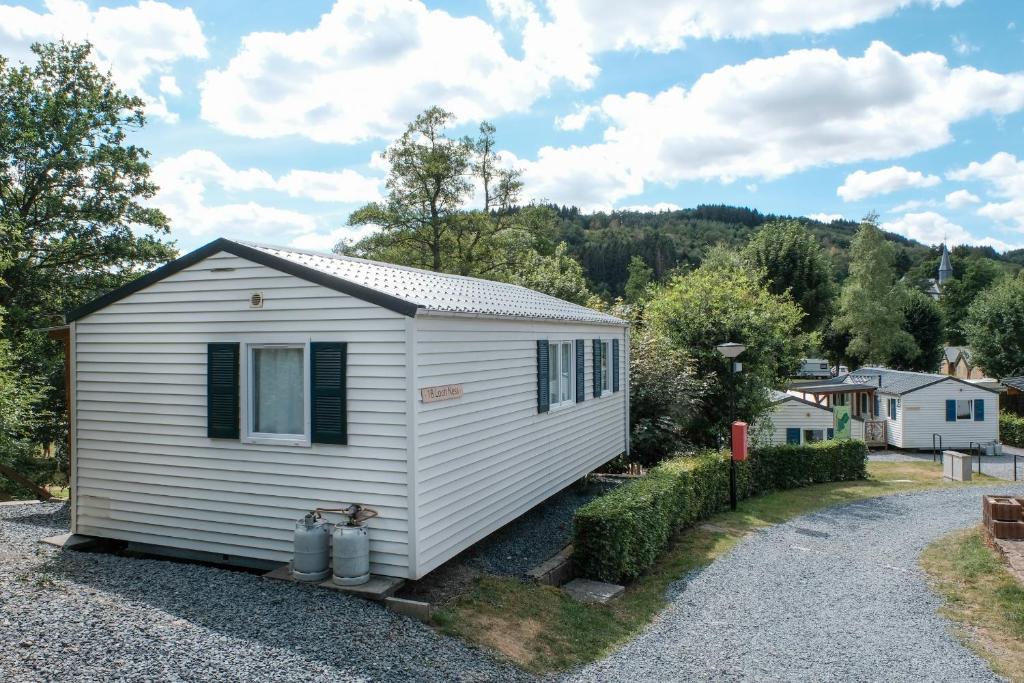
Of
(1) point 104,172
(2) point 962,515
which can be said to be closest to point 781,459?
(2) point 962,515

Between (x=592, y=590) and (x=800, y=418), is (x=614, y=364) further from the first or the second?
(x=800, y=418)

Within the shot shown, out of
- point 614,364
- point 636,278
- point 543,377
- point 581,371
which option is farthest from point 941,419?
point 636,278

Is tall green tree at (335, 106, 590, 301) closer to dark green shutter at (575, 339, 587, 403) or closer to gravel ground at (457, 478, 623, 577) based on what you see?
dark green shutter at (575, 339, 587, 403)

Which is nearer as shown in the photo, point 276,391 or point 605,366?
point 276,391

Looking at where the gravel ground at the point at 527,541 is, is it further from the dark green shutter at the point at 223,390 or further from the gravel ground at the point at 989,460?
the gravel ground at the point at 989,460

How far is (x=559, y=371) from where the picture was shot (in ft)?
35.9

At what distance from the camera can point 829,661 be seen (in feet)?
Answer: 20.7

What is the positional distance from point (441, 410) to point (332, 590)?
6.68 ft

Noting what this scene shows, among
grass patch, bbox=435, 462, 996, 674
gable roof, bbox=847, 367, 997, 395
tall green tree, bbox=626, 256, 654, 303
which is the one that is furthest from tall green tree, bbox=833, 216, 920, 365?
grass patch, bbox=435, 462, 996, 674

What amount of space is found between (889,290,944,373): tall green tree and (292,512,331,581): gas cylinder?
4748cm

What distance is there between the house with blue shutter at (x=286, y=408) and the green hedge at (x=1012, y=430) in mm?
32299

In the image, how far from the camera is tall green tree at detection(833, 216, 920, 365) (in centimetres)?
4231

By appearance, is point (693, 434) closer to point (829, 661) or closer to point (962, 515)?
point (962, 515)

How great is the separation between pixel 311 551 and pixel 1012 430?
3578 cm
